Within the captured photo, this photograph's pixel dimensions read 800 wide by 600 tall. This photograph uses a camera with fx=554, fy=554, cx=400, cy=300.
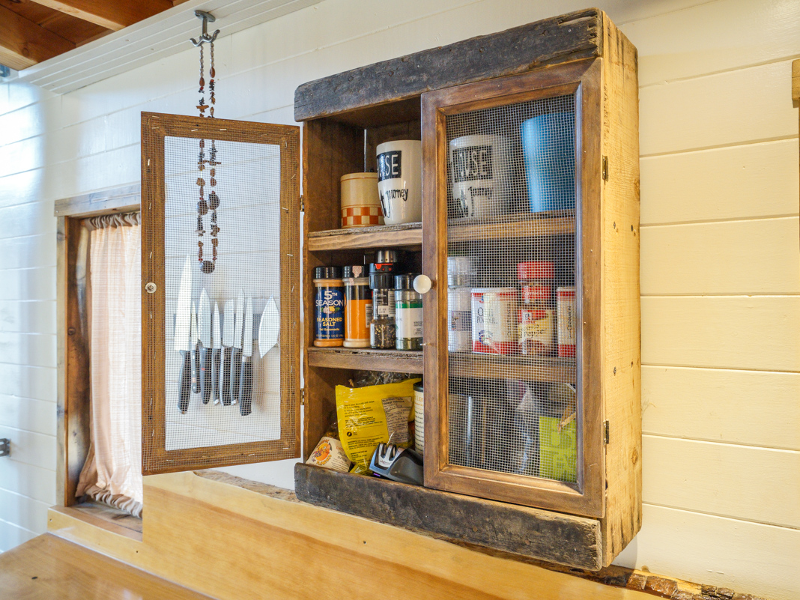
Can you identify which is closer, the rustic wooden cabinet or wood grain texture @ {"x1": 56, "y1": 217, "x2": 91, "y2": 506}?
the rustic wooden cabinet

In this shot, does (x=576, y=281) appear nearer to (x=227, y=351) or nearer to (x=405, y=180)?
(x=405, y=180)

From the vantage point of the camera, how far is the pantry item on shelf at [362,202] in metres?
1.32

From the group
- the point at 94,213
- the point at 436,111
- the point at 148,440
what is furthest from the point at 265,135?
the point at 94,213

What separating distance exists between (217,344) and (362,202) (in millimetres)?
503

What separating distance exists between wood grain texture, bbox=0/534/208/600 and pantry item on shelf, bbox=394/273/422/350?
1199 mm

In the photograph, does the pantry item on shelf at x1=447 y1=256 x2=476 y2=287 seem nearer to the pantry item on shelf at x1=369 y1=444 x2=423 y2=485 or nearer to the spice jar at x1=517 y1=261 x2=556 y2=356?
the spice jar at x1=517 y1=261 x2=556 y2=356

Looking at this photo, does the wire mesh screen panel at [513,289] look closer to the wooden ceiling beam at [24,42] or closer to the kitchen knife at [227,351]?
the kitchen knife at [227,351]

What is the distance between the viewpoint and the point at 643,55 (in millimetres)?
1144

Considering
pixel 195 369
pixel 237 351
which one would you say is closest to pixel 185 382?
pixel 195 369

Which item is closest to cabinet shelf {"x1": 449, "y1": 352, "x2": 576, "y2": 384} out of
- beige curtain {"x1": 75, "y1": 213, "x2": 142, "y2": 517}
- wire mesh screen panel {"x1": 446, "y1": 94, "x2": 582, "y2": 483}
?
wire mesh screen panel {"x1": 446, "y1": 94, "x2": 582, "y2": 483}

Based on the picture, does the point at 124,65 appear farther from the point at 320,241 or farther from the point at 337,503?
the point at 337,503

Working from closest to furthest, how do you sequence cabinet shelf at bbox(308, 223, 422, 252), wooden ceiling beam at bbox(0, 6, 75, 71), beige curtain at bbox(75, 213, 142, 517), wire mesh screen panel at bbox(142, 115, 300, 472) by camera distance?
cabinet shelf at bbox(308, 223, 422, 252)
wire mesh screen panel at bbox(142, 115, 300, 472)
wooden ceiling beam at bbox(0, 6, 75, 71)
beige curtain at bbox(75, 213, 142, 517)

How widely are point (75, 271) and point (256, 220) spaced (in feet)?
4.58

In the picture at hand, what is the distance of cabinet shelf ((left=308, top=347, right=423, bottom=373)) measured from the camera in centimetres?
115
